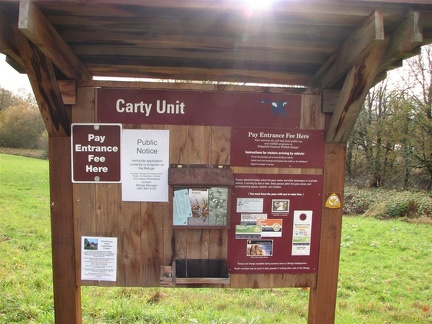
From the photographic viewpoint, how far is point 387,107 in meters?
22.0

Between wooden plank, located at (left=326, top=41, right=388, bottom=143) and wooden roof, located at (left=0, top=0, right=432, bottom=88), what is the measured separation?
76 millimetres

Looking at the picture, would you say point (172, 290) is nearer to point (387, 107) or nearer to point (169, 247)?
point (169, 247)

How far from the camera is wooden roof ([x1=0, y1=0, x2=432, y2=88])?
197 centimetres

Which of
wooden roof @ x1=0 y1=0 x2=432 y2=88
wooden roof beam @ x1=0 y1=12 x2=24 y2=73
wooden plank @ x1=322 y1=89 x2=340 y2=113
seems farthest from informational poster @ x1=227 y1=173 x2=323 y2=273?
wooden roof beam @ x1=0 y1=12 x2=24 y2=73

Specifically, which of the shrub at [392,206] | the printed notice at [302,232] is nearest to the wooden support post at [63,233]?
the printed notice at [302,232]

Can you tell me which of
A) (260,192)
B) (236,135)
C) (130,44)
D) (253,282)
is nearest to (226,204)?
(260,192)

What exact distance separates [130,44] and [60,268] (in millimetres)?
1927

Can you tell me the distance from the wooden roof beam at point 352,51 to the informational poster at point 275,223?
33.2 inches

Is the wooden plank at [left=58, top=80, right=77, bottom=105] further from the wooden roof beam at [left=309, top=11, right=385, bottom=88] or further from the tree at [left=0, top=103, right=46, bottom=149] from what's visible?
the tree at [left=0, top=103, right=46, bottom=149]

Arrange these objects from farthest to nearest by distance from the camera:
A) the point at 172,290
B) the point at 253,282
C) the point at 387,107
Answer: the point at 387,107 → the point at 172,290 → the point at 253,282

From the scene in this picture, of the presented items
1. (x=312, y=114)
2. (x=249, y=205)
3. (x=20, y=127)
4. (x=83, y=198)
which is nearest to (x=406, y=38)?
(x=312, y=114)

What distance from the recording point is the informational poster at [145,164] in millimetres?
2781

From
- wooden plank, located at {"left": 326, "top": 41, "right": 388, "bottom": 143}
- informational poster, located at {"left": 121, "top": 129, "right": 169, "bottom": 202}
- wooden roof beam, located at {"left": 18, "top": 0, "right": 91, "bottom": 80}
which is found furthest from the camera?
informational poster, located at {"left": 121, "top": 129, "right": 169, "bottom": 202}

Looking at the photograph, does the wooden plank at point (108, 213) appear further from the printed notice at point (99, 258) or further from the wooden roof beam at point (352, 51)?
the wooden roof beam at point (352, 51)
